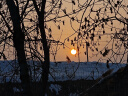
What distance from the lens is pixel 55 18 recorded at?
4.87 metres

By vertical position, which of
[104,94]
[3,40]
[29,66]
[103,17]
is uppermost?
[103,17]

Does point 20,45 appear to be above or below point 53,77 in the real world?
above

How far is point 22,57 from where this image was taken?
4191mm

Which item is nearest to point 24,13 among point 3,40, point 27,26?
point 27,26

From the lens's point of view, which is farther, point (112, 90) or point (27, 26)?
point (27, 26)

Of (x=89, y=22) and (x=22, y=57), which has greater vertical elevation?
(x=89, y=22)

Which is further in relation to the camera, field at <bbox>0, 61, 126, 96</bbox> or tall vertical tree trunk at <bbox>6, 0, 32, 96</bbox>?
field at <bbox>0, 61, 126, 96</bbox>

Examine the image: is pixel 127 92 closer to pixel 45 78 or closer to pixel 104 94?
pixel 104 94

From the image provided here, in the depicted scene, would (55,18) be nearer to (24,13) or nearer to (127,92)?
(24,13)

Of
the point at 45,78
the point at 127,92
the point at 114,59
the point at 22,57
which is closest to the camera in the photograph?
the point at 127,92

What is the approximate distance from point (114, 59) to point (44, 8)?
146 cm

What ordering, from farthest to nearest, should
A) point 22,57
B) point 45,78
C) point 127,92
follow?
point 45,78 → point 22,57 → point 127,92

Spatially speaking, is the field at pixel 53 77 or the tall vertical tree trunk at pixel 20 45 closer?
the tall vertical tree trunk at pixel 20 45

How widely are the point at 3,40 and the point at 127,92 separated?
2.07 metres
